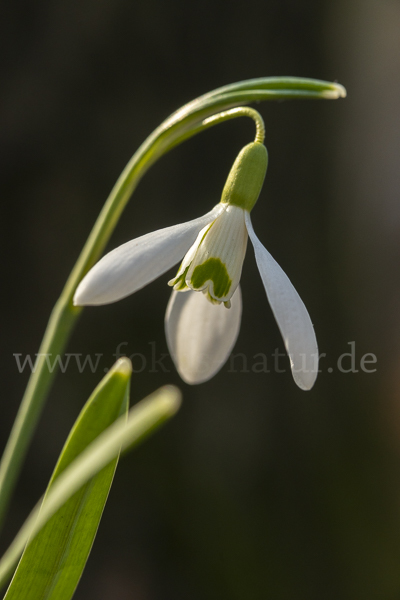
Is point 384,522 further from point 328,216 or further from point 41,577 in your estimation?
point 41,577

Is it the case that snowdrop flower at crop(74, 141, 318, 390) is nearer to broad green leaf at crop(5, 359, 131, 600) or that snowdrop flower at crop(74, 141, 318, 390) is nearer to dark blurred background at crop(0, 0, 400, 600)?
broad green leaf at crop(5, 359, 131, 600)

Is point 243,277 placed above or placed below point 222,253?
above

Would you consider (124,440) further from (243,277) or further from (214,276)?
(243,277)

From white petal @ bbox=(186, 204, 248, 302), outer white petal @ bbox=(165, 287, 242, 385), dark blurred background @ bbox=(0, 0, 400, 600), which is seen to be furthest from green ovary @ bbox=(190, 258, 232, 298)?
dark blurred background @ bbox=(0, 0, 400, 600)

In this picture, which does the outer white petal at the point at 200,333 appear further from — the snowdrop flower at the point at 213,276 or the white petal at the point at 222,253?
the white petal at the point at 222,253

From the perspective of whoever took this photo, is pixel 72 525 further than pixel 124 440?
Yes

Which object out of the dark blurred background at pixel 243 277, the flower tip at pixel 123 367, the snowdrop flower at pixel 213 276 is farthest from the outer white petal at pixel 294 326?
the dark blurred background at pixel 243 277

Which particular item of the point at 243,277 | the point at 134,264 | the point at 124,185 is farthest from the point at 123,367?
the point at 243,277
